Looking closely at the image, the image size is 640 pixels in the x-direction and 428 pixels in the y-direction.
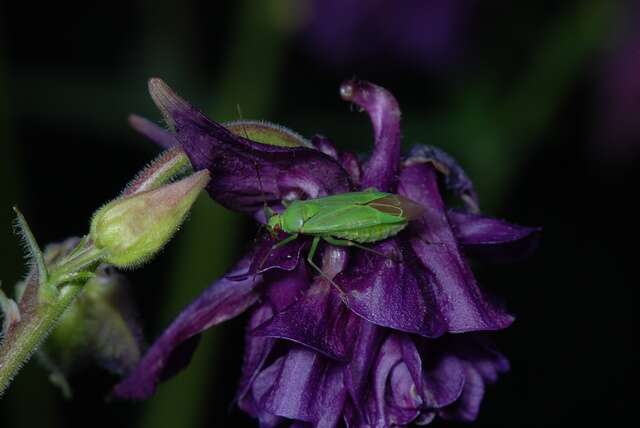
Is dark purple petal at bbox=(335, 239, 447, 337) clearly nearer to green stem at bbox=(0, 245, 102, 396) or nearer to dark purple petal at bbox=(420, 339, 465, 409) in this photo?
dark purple petal at bbox=(420, 339, 465, 409)

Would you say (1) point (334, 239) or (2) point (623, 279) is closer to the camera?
(1) point (334, 239)

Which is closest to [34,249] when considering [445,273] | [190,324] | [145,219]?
[145,219]

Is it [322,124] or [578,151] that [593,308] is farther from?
[322,124]

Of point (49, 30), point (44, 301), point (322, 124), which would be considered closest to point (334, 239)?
point (44, 301)

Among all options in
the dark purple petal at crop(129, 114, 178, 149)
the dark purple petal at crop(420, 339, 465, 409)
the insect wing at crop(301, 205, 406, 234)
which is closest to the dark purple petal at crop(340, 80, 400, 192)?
the insect wing at crop(301, 205, 406, 234)

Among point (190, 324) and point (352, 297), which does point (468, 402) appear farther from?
point (190, 324)

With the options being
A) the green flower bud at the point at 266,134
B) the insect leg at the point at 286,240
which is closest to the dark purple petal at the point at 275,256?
the insect leg at the point at 286,240
